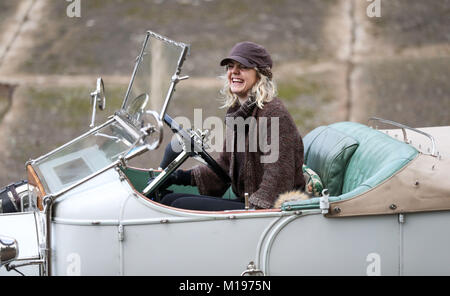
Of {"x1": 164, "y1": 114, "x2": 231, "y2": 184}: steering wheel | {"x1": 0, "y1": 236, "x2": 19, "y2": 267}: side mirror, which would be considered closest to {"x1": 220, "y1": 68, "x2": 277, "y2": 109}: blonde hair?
{"x1": 164, "y1": 114, "x2": 231, "y2": 184}: steering wheel

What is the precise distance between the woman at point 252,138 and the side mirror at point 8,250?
2.53 ft

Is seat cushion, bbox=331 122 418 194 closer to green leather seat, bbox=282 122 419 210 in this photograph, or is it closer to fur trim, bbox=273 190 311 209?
green leather seat, bbox=282 122 419 210

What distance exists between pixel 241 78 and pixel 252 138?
0.31m

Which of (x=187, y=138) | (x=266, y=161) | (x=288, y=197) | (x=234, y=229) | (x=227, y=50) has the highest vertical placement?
(x=227, y=50)

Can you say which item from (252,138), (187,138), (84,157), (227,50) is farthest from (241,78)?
(227,50)

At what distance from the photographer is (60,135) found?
760cm

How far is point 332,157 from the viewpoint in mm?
3582

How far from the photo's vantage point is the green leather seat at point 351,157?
3047mm

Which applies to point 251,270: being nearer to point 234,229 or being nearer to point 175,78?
point 234,229

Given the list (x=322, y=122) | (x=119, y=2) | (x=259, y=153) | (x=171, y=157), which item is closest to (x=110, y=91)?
(x=119, y=2)

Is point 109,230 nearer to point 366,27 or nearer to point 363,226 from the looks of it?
point 363,226

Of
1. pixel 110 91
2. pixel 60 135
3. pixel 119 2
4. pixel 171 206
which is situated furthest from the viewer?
pixel 119 2

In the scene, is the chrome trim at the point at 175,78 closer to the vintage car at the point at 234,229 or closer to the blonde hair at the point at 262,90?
the vintage car at the point at 234,229
